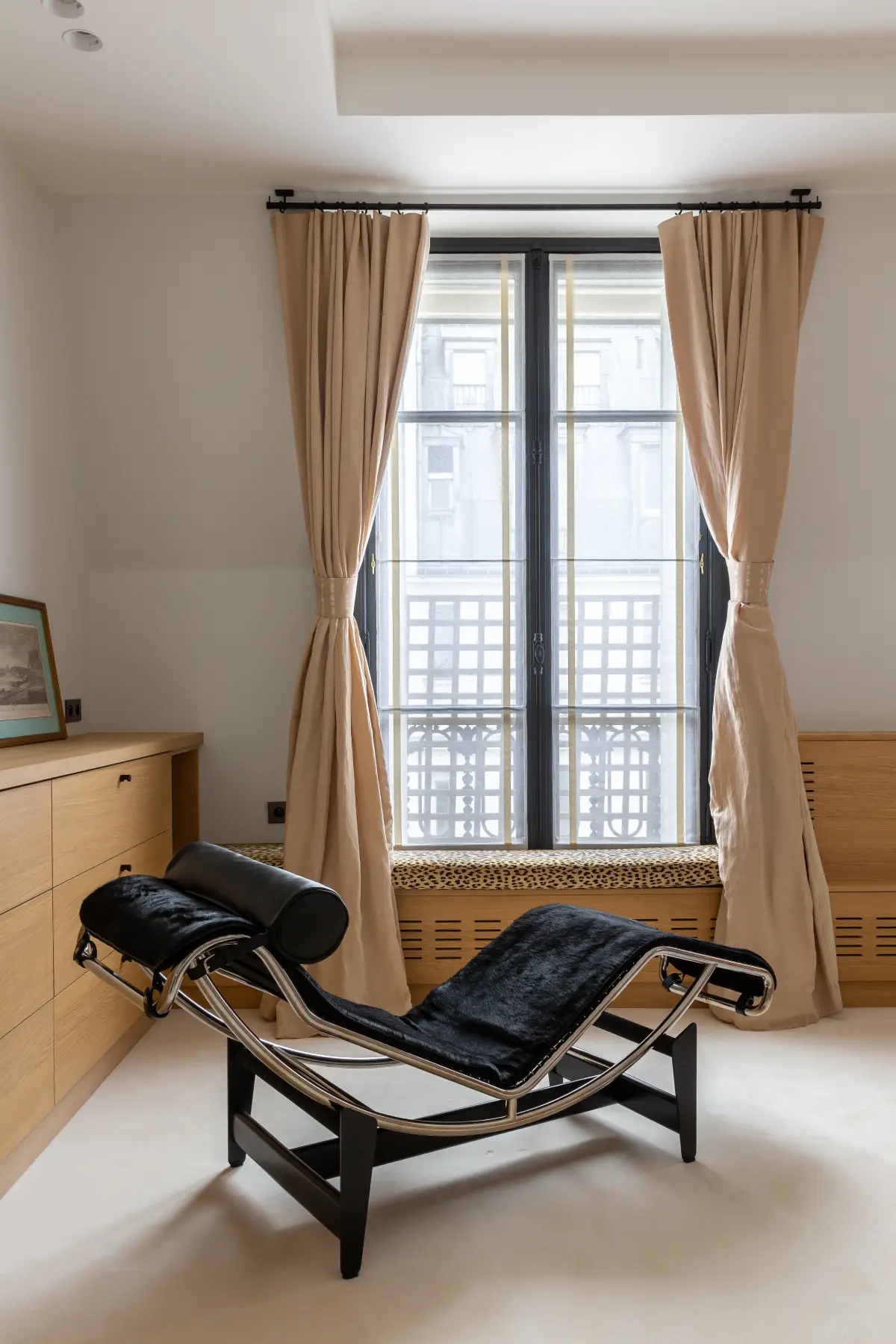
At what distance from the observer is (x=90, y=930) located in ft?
6.68

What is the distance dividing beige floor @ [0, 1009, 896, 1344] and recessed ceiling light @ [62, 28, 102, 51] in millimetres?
2703

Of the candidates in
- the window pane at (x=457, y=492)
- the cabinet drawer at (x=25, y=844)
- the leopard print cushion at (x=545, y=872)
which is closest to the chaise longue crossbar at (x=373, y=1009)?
the cabinet drawer at (x=25, y=844)

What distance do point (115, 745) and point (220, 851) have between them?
0.93 metres

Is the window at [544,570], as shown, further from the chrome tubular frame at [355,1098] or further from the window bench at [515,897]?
the chrome tubular frame at [355,1098]

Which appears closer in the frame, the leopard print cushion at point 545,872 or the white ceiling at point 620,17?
the white ceiling at point 620,17

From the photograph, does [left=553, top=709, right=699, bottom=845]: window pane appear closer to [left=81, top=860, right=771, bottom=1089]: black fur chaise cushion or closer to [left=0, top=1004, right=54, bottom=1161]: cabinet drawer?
[left=81, top=860, right=771, bottom=1089]: black fur chaise cushion

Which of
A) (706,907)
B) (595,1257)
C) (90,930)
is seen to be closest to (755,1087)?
(706,907)

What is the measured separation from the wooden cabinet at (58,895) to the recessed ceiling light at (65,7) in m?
1.78

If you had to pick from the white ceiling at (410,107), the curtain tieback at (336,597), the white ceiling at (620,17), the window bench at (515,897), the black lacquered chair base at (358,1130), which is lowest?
the black lacquered chair base at (358,1130)

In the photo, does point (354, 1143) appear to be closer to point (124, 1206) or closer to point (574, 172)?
point (124, 1206)

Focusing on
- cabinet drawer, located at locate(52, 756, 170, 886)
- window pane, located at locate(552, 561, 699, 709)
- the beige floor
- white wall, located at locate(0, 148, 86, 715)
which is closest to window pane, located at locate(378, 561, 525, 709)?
window pane, located at locate(552, 561, 699, 709)

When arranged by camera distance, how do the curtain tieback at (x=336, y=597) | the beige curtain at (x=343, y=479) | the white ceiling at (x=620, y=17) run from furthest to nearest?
the curtain tieback at (x=336, y=597) < the beige curtain at (x=343, y=479) < the white ceiling at (x=620, y=17)

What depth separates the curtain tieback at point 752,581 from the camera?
11.3 feet

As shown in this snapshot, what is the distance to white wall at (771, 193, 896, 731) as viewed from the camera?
361cm
